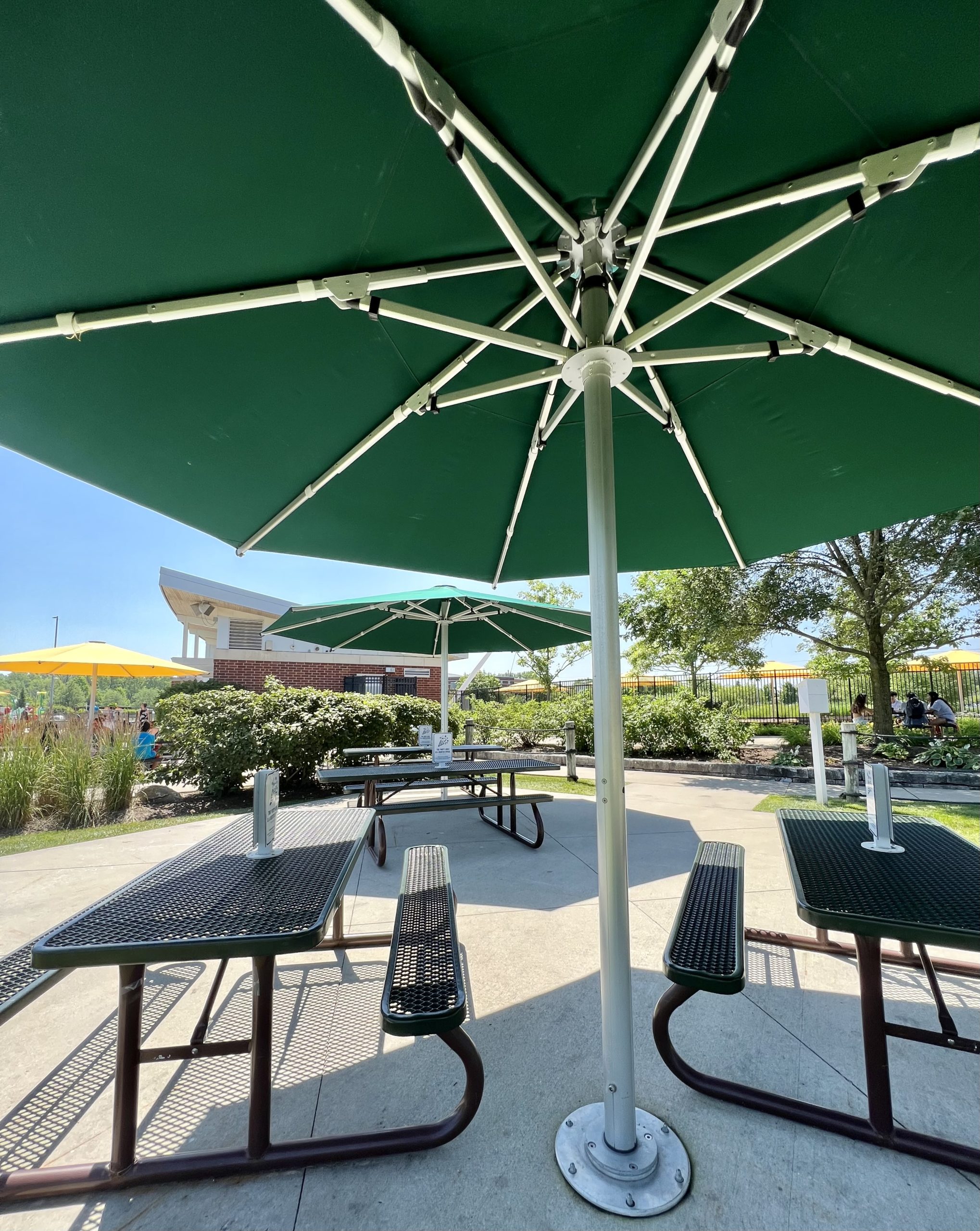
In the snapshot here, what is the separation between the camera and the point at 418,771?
15.9 ft

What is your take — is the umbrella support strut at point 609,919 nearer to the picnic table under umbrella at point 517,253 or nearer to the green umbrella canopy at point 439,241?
the picnic table under umbrella at point 517,253

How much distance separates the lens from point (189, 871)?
1.92 metres

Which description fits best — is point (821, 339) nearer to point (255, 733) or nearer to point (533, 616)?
point (533, 616)

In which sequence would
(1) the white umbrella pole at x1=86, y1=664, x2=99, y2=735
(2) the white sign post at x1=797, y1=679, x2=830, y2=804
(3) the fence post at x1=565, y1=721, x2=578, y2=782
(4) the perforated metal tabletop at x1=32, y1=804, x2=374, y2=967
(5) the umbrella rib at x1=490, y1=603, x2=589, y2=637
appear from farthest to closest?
(3) the fence post at x1=565, y1=721, x2=578, y2=782
(1) the white umbrella pole at x1=86, y1=664, x2=99, y2=735
(2) the white sign post at x1=797, y1=679, x2=830, y2=804
(5) the umbrella rib at x1=490, y1=603, x2=589, y2=637
(4) the perforated metal tabletop at x1=32, y1=804, x2=374, y2=967

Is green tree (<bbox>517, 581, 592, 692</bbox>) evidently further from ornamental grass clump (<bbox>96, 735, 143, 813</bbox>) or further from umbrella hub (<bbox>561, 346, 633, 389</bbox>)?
umbrella hub (<bbox>561, 346, 633, 389</bbox>)

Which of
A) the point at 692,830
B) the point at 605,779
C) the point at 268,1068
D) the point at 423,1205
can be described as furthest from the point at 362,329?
the point at 692,830

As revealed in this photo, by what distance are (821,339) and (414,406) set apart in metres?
1.53

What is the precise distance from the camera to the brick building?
1775cm

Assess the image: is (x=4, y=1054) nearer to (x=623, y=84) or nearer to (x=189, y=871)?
(x=189, y=871)

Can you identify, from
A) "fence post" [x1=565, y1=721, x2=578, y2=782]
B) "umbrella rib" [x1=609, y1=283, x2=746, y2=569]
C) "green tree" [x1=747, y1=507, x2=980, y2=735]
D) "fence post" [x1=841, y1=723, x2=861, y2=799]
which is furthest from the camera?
"green tree" [x1=747, y1=507, x2=980, y2=735]

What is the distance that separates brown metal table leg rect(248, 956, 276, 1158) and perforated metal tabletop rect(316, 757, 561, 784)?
2.93m

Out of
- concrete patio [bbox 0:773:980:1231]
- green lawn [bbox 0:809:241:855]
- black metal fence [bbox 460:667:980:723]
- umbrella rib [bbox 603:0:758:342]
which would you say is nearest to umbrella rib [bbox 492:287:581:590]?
umbrella rib [bbox 603:0:758:342]

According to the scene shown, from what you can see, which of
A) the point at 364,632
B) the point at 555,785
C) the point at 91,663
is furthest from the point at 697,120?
the point at 91,663

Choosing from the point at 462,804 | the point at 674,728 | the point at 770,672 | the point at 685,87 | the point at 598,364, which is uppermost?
the point at 685,87
